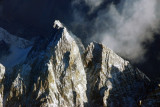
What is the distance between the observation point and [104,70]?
109250mm

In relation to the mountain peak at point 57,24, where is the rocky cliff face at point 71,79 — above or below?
below

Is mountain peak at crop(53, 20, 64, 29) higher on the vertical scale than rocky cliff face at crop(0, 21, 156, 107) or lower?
higher

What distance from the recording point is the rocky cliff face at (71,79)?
10031 centimetres

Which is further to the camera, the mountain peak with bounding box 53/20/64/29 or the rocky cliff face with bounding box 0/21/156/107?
the mountain peak with bounding box 53/20/64/29

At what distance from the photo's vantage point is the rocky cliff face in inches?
3949

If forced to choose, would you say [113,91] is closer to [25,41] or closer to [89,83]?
[89,83]

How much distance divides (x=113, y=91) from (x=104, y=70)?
1148 cm

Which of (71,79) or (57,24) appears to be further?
(57,24)

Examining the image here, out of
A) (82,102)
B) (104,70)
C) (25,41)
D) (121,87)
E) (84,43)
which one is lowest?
(82,102)

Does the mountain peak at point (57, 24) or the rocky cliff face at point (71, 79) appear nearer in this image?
the rocky cliff face at point (71, 79)

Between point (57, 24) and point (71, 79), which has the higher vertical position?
point (57, 24)

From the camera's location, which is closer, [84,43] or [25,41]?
[84,43]

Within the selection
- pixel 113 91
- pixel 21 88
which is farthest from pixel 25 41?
pixel 113 91

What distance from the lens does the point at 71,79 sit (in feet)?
344
